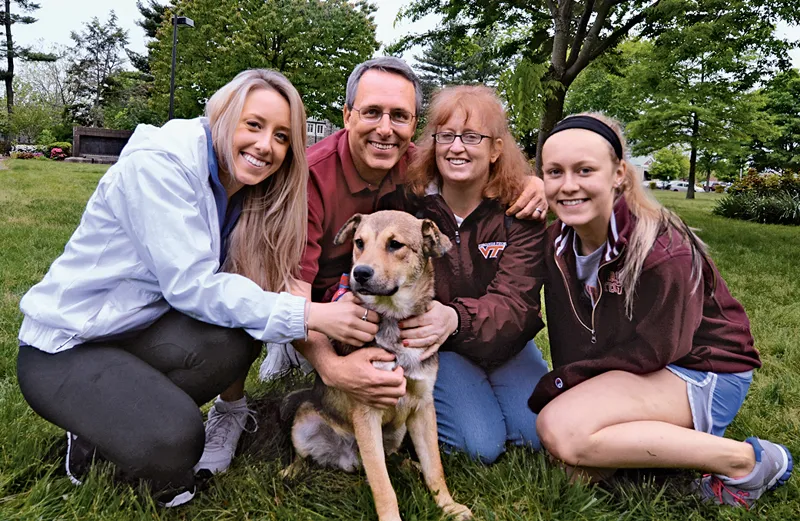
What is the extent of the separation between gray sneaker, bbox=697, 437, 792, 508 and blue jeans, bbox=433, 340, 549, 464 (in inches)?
36.7

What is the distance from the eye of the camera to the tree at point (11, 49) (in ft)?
144

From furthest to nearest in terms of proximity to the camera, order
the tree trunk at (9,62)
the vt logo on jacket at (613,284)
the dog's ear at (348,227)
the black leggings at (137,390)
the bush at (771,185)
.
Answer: the tree trunk at (9,62)
the bush at (771,185)
the dog's ear at (348,227)
the vt logo on jacket at (613,284)
the black leggings at (137,390)

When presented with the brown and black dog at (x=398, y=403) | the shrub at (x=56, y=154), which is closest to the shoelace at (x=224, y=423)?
the brown and black dog at (x=398, y=403)

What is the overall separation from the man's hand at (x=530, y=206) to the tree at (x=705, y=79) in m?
10.4

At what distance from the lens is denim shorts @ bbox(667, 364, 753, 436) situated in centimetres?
263

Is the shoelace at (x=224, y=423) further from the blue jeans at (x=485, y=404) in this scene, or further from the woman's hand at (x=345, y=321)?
the blue jeans at (x=485, y=404)

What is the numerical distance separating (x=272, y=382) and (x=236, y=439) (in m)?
0.85

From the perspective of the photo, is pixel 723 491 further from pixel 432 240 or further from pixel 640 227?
pixel 432 240

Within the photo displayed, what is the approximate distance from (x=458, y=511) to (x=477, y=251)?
4.74 ft

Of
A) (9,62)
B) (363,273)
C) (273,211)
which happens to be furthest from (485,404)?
(9,62)

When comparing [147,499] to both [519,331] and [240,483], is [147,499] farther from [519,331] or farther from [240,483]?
[519,331]

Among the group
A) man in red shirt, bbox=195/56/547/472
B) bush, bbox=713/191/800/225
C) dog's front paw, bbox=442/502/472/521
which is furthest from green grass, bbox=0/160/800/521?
bush, bbox=713/191/800/225

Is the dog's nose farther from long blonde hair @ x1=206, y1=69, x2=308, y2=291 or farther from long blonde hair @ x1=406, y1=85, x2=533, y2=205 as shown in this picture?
long blonde hair @ x1=406, y1=85, x2=533, y2=205

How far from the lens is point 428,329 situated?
111 inches
